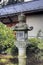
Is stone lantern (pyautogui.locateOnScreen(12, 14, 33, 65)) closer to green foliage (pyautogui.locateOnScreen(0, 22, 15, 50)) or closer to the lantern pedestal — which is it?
the lantern pedestal

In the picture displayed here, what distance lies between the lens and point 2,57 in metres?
9.26

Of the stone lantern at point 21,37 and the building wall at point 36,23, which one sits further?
the building wall at point 36,23

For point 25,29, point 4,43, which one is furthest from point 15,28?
→ point 4,43

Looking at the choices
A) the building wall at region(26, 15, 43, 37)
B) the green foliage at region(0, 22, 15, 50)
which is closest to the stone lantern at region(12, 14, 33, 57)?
the green foliage at region(0, 22, 15, 50)

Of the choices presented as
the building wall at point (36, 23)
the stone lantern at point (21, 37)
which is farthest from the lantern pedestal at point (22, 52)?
the building wall at point (36, 23)

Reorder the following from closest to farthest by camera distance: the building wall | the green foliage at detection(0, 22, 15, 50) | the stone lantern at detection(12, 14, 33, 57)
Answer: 1. the stone lantern at detection(12, 14, 33, 57)
2. the green foliage at detection(0, 22, 15, 50)
3. the building wall

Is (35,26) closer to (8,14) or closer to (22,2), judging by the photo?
(8,14)

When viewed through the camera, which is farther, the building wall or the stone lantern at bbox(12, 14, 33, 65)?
the building wall

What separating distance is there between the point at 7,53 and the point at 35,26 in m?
5.73

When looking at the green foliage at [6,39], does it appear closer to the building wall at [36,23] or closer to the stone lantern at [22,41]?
the stone lantern at [22,41]

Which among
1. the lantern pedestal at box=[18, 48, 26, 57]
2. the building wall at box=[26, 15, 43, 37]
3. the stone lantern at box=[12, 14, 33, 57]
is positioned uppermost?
the stone lantern at box=[12, 14, 33, 57]

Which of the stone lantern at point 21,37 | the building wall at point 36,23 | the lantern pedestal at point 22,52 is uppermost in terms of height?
the stone lantern at point 21,37

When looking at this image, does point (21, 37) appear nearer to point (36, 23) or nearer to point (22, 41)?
point (22, 41)

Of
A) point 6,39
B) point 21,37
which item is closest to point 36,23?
point 6,39
